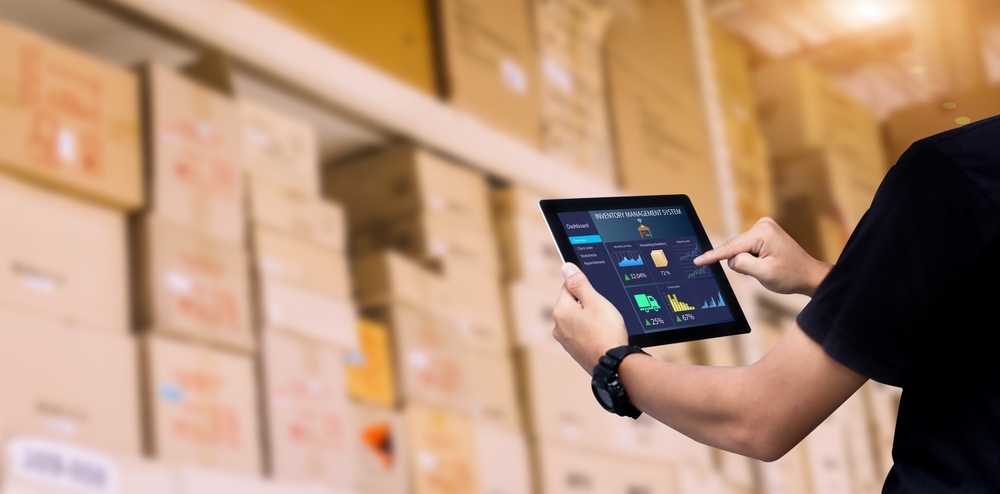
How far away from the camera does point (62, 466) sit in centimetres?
149

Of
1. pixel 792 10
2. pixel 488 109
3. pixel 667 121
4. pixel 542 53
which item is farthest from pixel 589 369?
pixel 792 10

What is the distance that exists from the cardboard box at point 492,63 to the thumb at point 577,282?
1.59 meters

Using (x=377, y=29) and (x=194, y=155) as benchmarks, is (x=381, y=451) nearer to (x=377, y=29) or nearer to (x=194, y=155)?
(x=194, y=155)

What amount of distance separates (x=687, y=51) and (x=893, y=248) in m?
2.83

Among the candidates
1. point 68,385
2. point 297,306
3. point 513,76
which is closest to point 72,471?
point 68,385

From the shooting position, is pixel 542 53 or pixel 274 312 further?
pixel 542 53

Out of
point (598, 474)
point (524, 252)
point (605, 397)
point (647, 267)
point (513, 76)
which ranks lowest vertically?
point (598, 474)

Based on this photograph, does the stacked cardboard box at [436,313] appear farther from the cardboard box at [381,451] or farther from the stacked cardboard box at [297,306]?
the stacked cardboard box at [297,306]

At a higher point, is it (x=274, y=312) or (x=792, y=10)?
(x=792, y=10)

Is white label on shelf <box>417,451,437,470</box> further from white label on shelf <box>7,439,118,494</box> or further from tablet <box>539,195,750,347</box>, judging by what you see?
tablet <box>539,195,750,347</box>

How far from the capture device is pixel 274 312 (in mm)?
1939

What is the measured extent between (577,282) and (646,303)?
63mm

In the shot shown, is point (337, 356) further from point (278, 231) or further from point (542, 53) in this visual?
point (542, 53)

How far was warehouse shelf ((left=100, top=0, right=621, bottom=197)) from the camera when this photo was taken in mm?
1937
